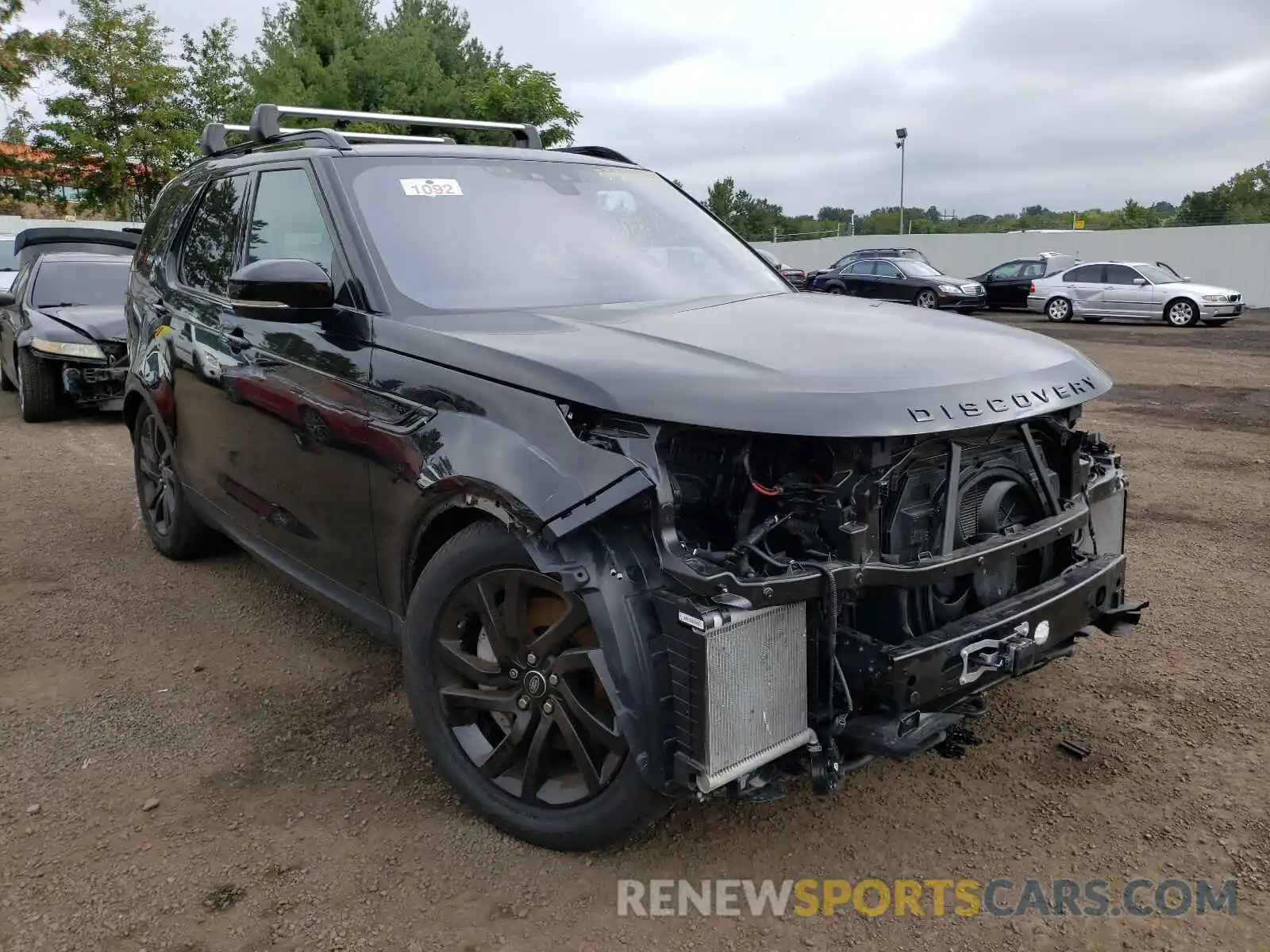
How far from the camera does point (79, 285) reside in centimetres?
995

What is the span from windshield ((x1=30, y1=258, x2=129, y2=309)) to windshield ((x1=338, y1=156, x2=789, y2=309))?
7461 mm

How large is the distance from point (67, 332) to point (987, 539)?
894cm

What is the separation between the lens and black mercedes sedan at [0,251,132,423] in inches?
360

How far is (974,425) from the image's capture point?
2.50m

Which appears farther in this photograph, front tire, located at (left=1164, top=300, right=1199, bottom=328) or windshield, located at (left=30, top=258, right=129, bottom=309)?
front tire, located at (left=1164, top=300, right=1199, bottom=328)

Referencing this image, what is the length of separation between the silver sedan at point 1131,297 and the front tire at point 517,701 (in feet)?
74.7

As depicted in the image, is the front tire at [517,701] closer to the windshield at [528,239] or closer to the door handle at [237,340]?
the windshield at [528,239]

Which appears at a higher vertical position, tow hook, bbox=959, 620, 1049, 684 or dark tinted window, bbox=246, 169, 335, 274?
dark tinted window, bbox=246, 169, 335, 274

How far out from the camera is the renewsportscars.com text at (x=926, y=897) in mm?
2562

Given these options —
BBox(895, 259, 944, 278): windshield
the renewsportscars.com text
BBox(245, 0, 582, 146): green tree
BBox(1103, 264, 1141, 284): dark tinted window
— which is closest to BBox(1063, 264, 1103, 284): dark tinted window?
BBox(1103, 264, 1141, 284): dark tinted window

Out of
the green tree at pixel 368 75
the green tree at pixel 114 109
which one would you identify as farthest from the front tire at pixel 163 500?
the green tree at pixel 114 109

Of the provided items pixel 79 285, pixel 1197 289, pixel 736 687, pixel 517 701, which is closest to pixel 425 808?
pixel 517 701

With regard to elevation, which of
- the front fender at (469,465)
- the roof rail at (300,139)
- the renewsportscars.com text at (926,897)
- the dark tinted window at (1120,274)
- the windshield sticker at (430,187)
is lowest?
the renewsportscars.com text at (926,897)

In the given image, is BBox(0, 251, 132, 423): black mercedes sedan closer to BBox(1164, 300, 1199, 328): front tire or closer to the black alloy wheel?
the black alloy wheel
